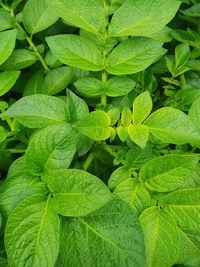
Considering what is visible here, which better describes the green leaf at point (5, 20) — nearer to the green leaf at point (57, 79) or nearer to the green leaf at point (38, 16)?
the green leaf at point (38, 16)

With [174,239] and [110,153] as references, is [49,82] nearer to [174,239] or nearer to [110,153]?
[110,153]

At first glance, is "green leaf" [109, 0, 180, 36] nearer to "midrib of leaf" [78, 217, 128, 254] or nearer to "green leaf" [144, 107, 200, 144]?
"green leaf" [144, 107, 200, 144]

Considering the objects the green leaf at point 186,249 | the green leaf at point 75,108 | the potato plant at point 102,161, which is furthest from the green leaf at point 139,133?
the green leaf at point 186,249

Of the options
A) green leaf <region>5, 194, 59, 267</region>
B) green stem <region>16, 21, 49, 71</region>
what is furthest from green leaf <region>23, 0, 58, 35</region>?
green leaf <region>5, 194, 59, 267</region>

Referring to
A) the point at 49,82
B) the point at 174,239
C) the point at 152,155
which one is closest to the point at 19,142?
the point at 49,82

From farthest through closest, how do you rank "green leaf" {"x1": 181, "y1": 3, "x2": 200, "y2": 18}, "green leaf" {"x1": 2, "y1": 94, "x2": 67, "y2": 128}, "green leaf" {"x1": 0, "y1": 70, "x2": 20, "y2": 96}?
"green leaf" {"x1": 181, "y1": 3, "x2": 200, "y2": 18}, "green leaf" {"x1": 0, "y1": 70, "x2": 20, "y2": 96}, "green leaf" {"x1": 2, "y1": 94, "x2": 67, "y2": 128}

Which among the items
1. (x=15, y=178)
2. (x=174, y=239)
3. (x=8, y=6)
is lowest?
(x=174, y=239)
